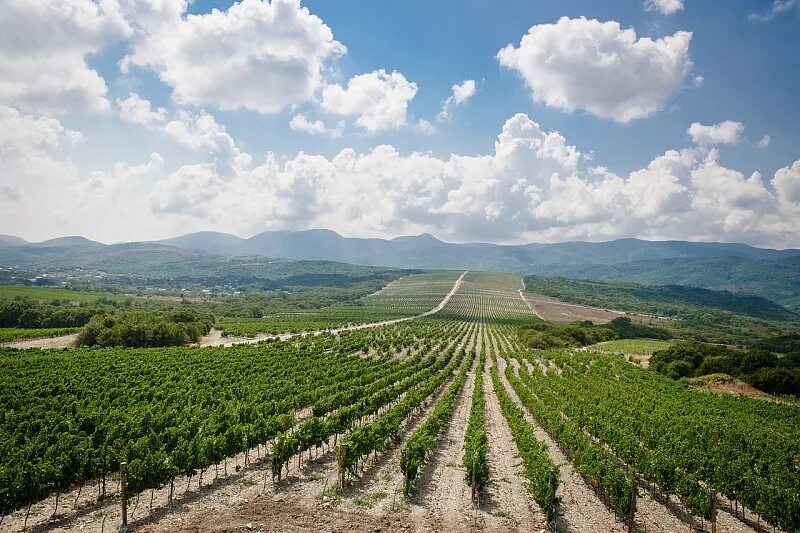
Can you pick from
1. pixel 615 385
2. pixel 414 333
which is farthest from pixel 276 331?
pixel 615 385

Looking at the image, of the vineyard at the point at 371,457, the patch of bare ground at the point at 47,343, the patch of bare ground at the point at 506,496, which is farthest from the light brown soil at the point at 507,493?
the patch of bare ground at the point at 47,343

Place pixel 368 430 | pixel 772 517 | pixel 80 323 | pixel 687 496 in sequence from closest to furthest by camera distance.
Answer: pixel 772 517, pixel 687 496, pixel 368 430, pixel 80 323

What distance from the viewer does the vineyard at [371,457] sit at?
62.8 ft

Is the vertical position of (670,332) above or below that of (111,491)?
below

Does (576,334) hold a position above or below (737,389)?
below

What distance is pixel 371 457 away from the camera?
27.5 m

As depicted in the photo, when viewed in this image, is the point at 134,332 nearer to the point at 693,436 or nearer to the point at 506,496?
the point at 506,496

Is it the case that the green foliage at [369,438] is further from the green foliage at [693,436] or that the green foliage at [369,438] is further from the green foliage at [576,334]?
the green foliage at [576,334]

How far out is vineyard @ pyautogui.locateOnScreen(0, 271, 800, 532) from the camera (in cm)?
1914

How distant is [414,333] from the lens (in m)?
109

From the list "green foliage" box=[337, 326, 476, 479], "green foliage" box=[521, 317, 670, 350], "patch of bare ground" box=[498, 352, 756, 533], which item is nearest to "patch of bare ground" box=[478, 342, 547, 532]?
"patch of bare ground" box=[498, 352, 756, 533]

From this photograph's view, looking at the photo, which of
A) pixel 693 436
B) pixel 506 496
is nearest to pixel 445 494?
pixel 506 496

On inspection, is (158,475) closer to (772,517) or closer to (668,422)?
(772,517)

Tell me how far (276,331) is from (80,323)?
46479 millimetres
